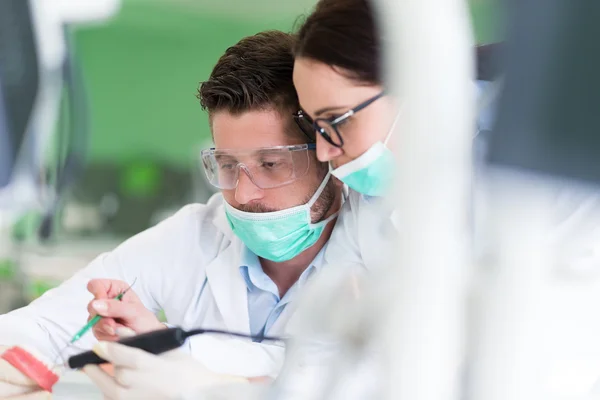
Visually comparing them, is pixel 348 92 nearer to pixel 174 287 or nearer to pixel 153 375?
pixel 153 375

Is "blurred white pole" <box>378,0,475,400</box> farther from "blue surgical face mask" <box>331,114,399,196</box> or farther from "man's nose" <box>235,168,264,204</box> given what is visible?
"man's nose" <box>235,168,264,204</box>

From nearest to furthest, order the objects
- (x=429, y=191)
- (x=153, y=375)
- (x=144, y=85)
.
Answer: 1. (x=429, y=191)
2. (x=153, y=375)
3. (x=144, y=85)

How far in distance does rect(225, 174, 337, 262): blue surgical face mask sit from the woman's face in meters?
0.31

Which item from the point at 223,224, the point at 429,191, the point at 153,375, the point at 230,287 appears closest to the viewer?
the point at 429,191

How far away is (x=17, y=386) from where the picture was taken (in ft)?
3.44

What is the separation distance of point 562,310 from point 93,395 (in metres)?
0.93

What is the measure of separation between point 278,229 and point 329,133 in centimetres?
36

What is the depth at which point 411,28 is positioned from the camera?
16.8 inches

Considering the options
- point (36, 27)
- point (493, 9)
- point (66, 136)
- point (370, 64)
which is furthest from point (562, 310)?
point (66, 136)

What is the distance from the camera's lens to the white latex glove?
2.73 ft

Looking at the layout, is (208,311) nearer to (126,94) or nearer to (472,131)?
(472,131)

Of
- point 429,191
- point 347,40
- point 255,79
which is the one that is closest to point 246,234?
point 255,79

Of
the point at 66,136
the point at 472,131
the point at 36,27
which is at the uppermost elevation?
the point at 36,27

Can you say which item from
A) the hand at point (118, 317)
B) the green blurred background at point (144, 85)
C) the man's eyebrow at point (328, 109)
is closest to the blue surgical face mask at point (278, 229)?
the hand at point (118, 317)
